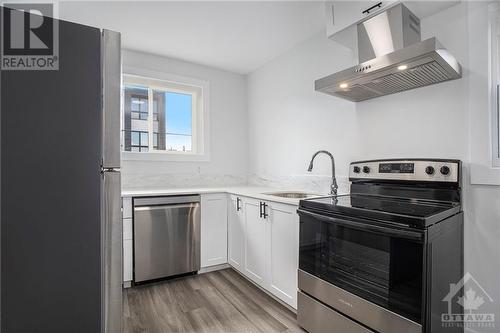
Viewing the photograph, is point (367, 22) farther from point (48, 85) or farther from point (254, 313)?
point (254, 313)

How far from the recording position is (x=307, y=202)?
5.65 ft

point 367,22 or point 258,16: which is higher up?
point 258,16

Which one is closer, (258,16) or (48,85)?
(48,85)

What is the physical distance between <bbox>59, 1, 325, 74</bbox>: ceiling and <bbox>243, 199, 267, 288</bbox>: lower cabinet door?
171 centimetres

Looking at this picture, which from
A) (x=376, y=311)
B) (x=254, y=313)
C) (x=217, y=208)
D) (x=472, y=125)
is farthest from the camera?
(x=217, y=208)

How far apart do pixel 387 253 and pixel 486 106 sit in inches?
41.8

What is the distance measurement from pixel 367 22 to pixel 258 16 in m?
1.00

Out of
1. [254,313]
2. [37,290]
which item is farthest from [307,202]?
[37,290]

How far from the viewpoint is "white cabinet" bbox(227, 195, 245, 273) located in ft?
8.65

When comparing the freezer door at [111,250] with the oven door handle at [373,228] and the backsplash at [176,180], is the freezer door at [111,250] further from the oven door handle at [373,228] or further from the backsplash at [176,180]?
the backsplash at [176,180]

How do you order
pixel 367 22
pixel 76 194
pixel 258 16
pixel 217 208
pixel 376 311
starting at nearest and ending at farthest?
1. pixel 76 194
2. pixel 376 311
3. pixel 367 22
4. pixel 258 16
5. pixel 217 208

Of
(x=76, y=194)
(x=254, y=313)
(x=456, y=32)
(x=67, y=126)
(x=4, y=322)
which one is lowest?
(x=254, y=313)

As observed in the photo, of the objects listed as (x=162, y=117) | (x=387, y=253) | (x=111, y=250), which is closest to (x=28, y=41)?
(x=111, y=250)

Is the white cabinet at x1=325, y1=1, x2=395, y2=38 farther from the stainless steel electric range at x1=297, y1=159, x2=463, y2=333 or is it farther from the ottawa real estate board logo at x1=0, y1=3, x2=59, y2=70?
the ottawa real estate board logo at x1=0, y1=3, x2=59, y2=70
